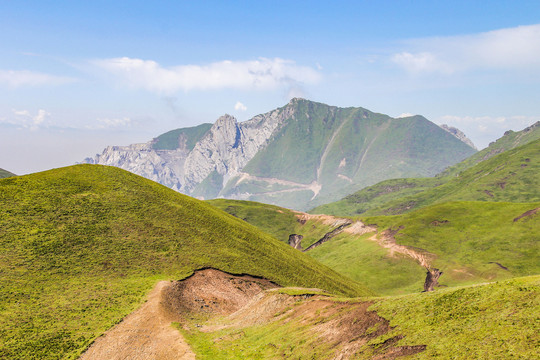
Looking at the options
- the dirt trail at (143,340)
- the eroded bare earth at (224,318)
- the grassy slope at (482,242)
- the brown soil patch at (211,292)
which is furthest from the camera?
the grassy slope at (482,242)

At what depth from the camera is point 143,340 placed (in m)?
53.2

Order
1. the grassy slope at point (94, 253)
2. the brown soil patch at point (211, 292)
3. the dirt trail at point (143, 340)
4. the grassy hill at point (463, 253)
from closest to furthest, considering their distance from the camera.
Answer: the dirt trail at point (143, 340) < the grassy slope at point (94, 253) < the brown soil patch at point (211, 292) < the grassy hill at point (463, 253)

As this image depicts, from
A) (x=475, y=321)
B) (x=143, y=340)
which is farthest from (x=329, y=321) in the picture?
(x=143, y=340)

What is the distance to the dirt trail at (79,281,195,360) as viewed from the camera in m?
49.2

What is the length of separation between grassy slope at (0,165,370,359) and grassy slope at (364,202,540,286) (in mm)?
69978

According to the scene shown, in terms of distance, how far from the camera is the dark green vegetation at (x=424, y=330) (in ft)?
95.7

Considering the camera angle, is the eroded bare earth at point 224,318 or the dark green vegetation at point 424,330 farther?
the eroded bare earth at point 224,318

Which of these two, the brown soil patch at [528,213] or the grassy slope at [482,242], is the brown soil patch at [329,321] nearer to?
the grassy slope at [482,242]

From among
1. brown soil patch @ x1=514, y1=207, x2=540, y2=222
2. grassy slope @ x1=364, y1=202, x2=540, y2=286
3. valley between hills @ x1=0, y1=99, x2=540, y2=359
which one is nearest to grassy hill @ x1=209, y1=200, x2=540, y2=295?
grassy slope @ x1=364, y1=202, x2=540, y2=286

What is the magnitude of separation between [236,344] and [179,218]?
182 feet

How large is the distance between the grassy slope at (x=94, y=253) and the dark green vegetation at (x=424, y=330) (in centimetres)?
2154

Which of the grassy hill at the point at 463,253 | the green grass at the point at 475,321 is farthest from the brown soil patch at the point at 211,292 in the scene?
the grassy hill at the point at 463,253

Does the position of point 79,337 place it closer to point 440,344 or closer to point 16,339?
point 16,339

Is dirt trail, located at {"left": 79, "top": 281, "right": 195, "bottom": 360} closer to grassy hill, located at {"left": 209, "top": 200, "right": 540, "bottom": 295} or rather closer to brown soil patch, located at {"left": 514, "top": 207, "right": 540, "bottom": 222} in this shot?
grassy hill, located at {"left": 209, "top": 200, "right": 540, "bottom": 295}
